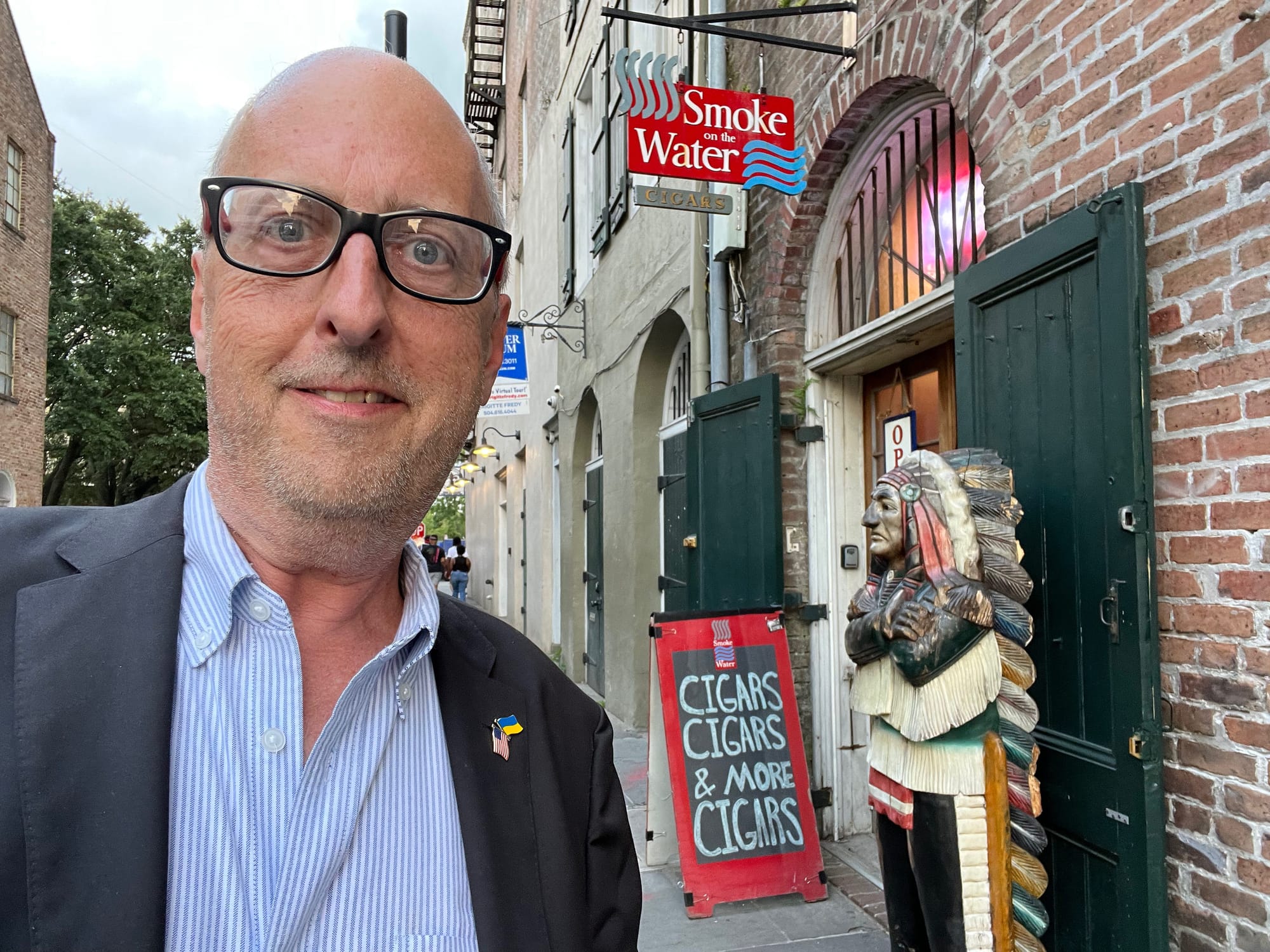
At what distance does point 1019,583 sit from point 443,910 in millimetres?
2035

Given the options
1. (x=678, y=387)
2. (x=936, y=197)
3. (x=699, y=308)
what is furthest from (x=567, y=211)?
(x=936, y=197)

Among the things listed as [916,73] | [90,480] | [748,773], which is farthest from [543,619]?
[90,480]

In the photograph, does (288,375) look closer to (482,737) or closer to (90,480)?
(482,737)

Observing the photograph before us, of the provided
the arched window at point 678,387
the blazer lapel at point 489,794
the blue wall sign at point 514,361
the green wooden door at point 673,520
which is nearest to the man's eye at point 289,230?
the blazer lapel at point 489,794

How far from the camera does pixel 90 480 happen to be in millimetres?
26031

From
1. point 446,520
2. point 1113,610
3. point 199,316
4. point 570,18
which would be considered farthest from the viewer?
point 446,520

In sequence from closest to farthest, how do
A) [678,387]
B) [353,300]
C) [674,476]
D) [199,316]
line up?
[353,300] < [199,316] < [674,476] < [678,387]

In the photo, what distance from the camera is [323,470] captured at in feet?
3.34

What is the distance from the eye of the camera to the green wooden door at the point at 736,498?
15.3 feet

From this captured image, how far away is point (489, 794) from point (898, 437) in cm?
374

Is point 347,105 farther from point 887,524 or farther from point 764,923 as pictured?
point 764,923

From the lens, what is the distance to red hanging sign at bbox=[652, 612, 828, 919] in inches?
160

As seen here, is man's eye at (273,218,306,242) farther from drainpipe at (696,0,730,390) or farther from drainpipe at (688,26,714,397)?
drainpipe at (688,26,714,397)

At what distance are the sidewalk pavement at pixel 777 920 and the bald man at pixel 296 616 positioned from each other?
9.53 ft
